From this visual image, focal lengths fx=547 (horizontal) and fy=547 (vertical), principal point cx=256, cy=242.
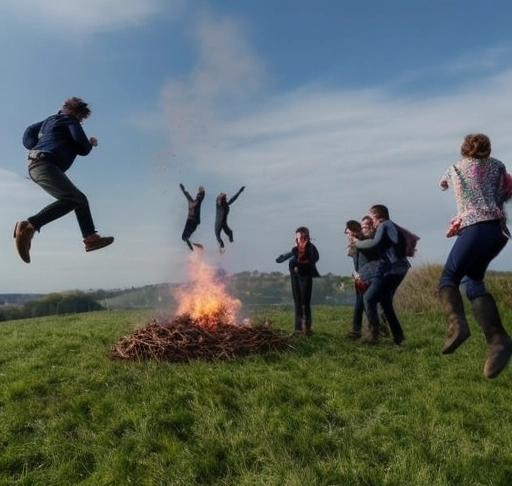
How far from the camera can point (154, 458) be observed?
6297 millimetres

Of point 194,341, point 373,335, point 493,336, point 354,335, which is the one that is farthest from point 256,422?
point 354,335

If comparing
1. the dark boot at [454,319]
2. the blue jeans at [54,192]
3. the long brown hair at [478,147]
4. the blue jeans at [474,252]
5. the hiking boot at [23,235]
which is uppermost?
the blue jeans at [54,192]

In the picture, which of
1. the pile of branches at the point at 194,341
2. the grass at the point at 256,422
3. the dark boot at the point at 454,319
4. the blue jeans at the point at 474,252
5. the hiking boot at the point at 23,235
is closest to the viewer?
the blue jeans at the point at 474,252

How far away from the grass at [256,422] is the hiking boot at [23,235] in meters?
2.31

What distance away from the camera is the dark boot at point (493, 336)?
5340 millimetres

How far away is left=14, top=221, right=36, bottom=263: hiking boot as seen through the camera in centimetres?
676

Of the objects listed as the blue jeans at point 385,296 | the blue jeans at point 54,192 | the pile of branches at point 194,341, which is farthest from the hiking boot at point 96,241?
the blue jeans at point 385,296

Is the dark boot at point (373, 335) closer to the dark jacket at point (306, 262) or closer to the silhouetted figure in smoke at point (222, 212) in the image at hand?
the dark jacket at point (306, 262)

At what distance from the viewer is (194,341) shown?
32.7ft

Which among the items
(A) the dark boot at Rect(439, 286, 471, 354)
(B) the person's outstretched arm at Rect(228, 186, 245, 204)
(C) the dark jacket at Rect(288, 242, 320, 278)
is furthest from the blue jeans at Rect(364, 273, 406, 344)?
(A) the dark boot at Rect(439, 286, 471, 354)

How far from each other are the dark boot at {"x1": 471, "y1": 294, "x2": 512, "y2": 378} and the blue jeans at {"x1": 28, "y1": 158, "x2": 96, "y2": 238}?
189 inches

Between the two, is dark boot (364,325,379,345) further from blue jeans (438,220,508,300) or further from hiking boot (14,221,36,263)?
hiking boot (14,221,36,263)

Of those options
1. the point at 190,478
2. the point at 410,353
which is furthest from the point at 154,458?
the point at 410,353

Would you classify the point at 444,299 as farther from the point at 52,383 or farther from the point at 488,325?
the point at 52,383
